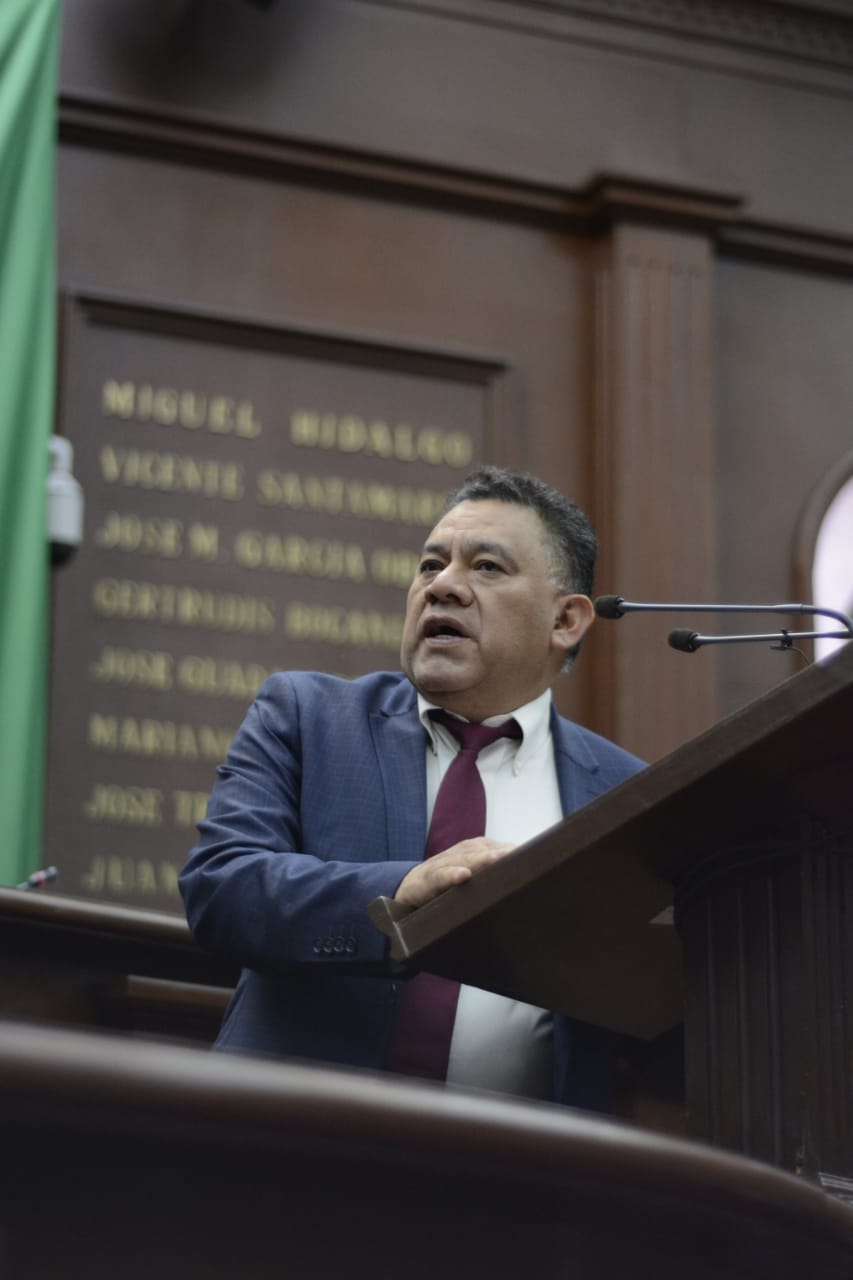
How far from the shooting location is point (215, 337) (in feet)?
17.5

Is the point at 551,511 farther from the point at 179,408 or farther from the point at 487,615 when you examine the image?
the point at 179,408

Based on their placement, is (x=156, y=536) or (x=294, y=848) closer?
(x=294, y=848)

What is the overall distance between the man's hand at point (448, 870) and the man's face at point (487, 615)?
0.65 m

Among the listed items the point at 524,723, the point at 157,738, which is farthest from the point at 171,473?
the point at 524,723

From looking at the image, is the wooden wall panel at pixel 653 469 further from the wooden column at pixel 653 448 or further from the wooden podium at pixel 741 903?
the wooden podium at pixel 741 903

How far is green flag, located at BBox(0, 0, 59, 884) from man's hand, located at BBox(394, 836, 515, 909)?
98.8 inches

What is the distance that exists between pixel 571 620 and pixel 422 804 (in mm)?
520

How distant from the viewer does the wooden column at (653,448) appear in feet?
17.8

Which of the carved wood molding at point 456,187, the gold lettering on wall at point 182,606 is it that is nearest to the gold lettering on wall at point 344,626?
the gold lettering on wall at point 182,606

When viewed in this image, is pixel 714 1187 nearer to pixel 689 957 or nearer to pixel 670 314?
pixel 689 957

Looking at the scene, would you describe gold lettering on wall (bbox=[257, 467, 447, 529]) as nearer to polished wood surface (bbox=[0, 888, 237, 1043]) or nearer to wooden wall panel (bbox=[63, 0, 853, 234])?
wooden wall panel (bbox=[63, 0, 853, 234])

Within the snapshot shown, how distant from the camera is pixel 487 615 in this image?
8.82 ft

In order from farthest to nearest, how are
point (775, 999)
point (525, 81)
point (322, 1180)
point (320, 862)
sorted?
1. point (525, 81)
2. point (320, 862)
3. point (775, 999)
4. point (322, 1180)

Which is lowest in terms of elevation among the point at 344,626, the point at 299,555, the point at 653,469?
the point at 344,626
